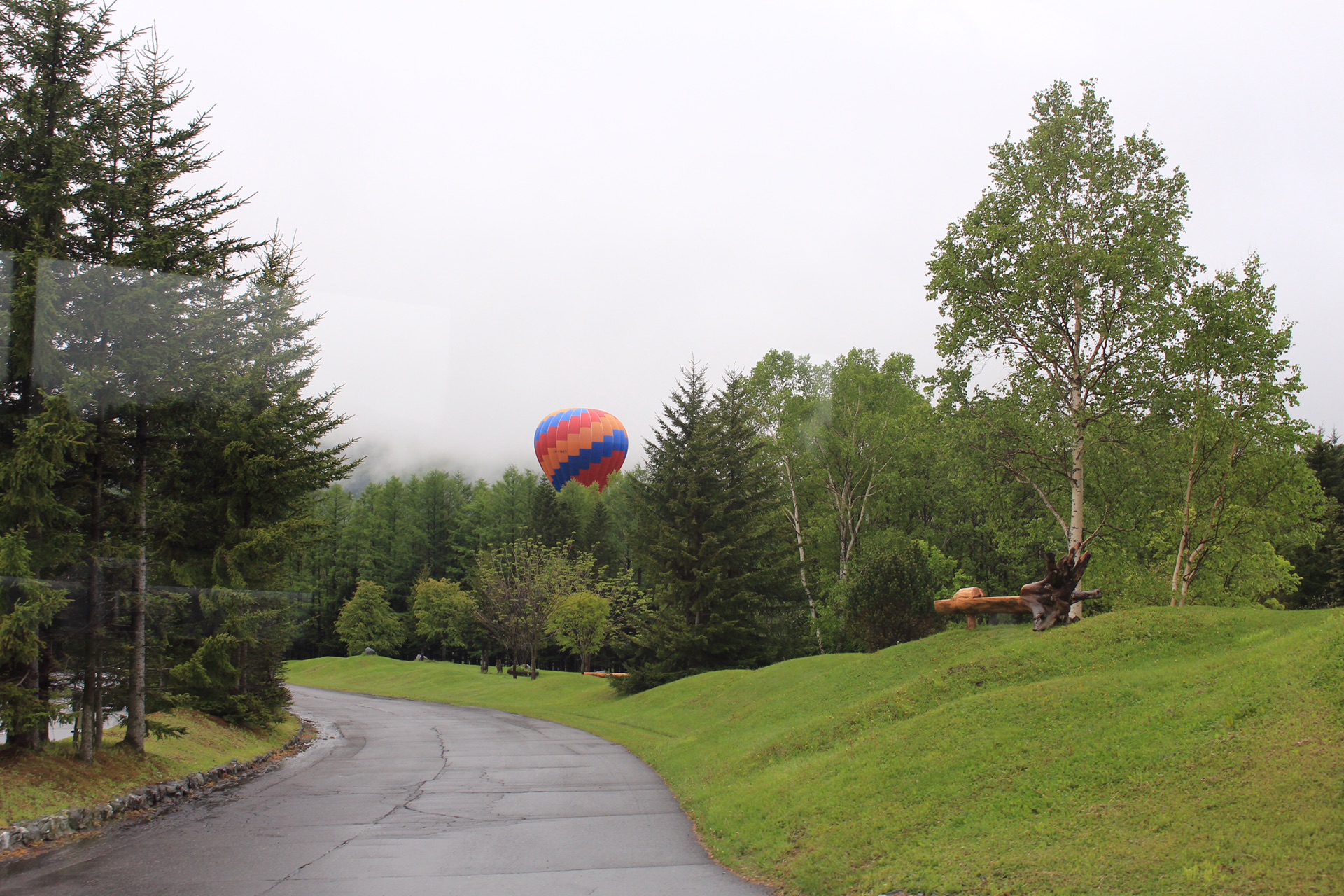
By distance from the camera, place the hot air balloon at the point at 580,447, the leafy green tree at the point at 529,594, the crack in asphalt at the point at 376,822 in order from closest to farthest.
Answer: the crack in asphalt at the point at 376,822
the leafy green tree at the point at 529,594
the hot air balloon at the point at 580,447

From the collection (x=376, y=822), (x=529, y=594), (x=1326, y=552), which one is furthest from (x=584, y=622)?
(x=1326, y=552)

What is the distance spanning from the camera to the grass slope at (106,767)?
11.1 metres

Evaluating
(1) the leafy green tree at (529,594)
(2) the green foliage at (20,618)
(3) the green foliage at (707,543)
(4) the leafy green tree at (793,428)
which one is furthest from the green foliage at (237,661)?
(4) the leafy green tree at (793,428)

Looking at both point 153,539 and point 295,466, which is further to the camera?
point 295,466

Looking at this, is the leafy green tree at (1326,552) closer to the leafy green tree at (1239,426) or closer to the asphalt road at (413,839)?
the leafy green tree at (1239,426)

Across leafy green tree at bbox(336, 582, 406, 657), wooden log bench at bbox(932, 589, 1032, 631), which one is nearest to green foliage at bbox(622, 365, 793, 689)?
wooden log bench at bbox(932, 589, 1032, 631)

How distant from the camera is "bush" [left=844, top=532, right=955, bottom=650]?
2641 centimetres

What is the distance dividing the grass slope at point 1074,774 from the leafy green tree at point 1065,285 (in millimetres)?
6660

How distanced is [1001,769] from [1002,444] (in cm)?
1462

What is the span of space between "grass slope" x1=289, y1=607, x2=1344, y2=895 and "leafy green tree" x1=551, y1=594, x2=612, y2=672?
24.9m

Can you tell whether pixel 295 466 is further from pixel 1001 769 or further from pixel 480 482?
pixel 480 482

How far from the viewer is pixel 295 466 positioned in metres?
18.4

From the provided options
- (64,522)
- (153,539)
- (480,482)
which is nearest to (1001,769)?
(64,522)

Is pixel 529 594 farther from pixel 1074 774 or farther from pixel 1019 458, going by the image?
pixel 1074 774
